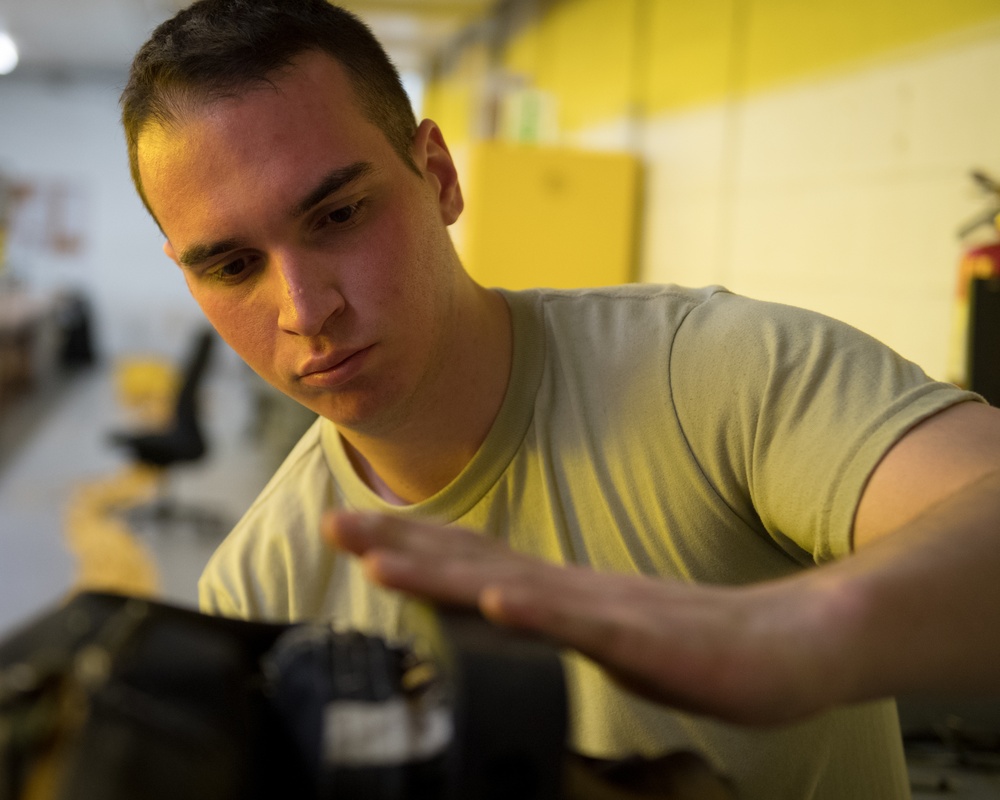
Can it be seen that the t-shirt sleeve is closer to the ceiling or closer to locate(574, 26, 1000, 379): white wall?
locate(574, 26, 1000, 379): white wall

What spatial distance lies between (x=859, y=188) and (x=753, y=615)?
229cm

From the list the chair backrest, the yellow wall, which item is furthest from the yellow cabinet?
the chair backrest

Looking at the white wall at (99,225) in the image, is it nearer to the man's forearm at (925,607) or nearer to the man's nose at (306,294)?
the man's nose at (306,294)

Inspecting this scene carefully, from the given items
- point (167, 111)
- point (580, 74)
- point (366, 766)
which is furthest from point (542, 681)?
point (580, 74)

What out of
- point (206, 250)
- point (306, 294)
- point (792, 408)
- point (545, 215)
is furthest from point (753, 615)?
point (545, 215)

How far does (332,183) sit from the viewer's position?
0.89m

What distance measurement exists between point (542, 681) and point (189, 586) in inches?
159

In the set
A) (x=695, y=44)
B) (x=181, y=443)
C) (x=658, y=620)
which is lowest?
(x=181, y=443)

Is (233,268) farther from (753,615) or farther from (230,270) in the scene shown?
(753,615)

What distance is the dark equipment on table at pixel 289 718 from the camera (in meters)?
0.41

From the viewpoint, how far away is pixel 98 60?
10695 millimetres

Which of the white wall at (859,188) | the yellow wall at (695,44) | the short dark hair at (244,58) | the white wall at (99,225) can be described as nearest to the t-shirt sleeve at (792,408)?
the short dark hair at (244,58)

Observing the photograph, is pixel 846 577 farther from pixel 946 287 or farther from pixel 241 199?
pixel 946 287

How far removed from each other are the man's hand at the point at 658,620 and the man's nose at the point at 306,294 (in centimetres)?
45
